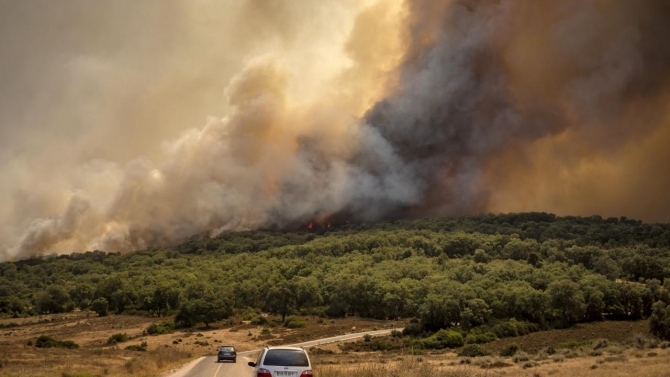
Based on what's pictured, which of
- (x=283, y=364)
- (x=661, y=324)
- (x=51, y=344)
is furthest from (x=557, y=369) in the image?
(x=51, y=344)

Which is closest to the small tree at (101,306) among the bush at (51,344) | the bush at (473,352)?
the bush at (51,344)

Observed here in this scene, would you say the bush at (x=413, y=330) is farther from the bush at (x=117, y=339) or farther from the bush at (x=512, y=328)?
the bush at (x=117, y=339)

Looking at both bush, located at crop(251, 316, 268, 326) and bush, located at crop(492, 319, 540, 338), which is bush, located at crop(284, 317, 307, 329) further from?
bush, located at crop(492, 319, 540, 338)

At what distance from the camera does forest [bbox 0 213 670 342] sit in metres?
93.2

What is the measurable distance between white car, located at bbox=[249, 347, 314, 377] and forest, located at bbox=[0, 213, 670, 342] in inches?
2009

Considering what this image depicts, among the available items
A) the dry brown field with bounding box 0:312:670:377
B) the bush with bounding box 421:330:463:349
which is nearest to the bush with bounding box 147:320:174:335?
the dry brown field with bounding box 0:312:670:377

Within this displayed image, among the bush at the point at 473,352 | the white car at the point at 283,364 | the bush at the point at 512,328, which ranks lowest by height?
the bush at the point at 473,352

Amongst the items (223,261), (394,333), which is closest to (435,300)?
(394,333)

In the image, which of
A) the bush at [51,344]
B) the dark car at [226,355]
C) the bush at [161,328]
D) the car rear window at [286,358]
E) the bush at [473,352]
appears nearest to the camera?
the car rear window at [286,358]

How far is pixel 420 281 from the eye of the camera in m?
120

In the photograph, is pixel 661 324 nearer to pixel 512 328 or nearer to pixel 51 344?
pixel 512 328

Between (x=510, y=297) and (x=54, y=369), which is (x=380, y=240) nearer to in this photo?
(x=510, y=297)

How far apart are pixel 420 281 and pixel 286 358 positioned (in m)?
102

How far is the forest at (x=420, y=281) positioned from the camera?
93.2 meters
